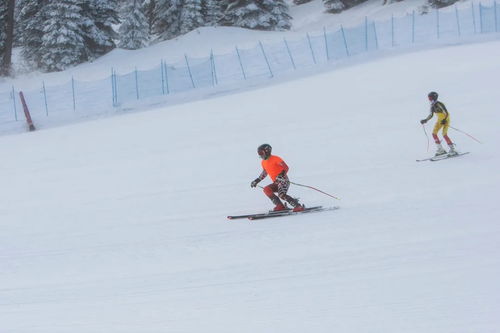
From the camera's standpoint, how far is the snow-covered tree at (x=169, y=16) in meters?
42.0

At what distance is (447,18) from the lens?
32344mm

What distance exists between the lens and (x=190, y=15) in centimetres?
4150

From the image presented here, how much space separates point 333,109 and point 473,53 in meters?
9.92

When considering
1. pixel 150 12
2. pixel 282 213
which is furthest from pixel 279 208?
pixel 150 12

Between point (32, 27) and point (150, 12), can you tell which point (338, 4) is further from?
point (32, 27)

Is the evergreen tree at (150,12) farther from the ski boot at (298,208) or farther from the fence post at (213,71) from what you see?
the ski boot at (298,208)

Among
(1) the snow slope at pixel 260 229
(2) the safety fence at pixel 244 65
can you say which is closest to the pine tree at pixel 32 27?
(2) the safety fence at pixel 244 65

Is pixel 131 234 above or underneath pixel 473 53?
underneath

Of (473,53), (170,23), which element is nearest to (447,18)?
(473,53)

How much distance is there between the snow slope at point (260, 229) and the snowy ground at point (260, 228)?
0.03 metres

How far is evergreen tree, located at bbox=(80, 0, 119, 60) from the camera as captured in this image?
1427 inches

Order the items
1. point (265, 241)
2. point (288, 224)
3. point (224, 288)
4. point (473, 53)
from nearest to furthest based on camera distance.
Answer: point (224, 288) < point (265, 241) < point (288, 224) < point (473, 53)

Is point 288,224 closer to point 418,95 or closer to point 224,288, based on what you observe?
point 224,288

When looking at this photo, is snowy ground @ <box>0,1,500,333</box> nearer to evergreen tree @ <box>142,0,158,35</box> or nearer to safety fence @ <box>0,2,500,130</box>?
safety fence @ <box>0,2,500,130</box>
